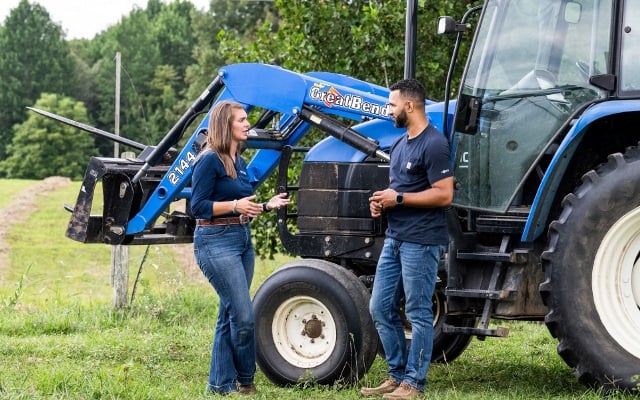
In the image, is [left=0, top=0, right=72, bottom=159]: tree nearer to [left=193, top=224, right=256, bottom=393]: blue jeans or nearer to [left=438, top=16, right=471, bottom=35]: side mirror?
[left=193, top=224, right=256, bottom=393]: blue jeans

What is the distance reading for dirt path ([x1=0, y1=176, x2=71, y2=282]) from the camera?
69.3 ft

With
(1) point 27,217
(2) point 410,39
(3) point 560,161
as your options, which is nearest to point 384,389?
(3) point 560,161

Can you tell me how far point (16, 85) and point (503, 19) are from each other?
68.6m

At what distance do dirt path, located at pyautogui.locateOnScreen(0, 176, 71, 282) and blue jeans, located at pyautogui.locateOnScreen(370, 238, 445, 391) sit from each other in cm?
1219

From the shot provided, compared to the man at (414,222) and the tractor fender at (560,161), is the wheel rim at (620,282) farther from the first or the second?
the man at (414,222)

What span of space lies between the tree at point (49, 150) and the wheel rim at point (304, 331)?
2058 inches

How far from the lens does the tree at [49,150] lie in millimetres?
59656

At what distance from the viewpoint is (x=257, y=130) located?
26.1 feet

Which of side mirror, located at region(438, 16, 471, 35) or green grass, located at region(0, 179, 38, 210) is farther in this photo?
green grass, located at region(0, 179, 38, 210)

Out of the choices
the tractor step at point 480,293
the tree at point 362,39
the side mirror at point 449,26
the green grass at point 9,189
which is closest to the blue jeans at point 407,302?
the tractor step at point 480,293

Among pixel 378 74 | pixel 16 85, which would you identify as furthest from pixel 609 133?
pixel 16 85

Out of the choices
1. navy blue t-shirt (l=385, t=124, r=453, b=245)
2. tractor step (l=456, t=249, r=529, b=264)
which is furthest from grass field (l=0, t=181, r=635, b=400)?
navy blue t-shirt (l=385, t=124, r=453, b=245)

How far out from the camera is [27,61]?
74.7 metres

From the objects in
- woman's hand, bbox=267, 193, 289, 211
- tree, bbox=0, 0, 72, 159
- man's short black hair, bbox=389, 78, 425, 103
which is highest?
tree, bbox=0, 0, 72, 159
